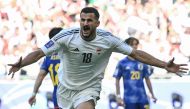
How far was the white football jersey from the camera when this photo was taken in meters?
6.71

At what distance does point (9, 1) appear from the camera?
11898 millimetres

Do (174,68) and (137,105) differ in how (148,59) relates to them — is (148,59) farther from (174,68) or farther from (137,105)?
(137,105)

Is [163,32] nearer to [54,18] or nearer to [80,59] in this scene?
[54,18]

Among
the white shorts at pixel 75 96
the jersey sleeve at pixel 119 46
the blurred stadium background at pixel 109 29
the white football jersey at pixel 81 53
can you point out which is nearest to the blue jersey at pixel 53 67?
the white shorts at pixel 75 96

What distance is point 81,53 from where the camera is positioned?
675 cm

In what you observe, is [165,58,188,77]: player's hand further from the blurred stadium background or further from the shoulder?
the blurred stadium background

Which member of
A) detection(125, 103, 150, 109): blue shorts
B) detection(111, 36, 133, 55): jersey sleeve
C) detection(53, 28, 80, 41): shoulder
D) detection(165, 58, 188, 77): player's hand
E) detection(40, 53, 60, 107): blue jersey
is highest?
detection(53, 28, 80, 41): shoulder

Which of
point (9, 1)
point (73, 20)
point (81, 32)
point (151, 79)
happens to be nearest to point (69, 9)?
point (73, 20)

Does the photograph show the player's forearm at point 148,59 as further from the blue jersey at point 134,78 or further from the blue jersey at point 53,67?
the blue jersey at point 134,78

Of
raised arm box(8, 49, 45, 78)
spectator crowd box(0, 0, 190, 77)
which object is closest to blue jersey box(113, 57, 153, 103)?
spectator crowd box(0, 0, 190, 77)

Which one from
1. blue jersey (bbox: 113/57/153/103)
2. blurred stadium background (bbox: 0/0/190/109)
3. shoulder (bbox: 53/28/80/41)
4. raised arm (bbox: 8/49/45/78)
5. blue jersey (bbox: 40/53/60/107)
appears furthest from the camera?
blurred stadium background (bbox: 0/0/190/109)

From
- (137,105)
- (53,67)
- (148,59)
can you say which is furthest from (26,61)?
(137,105)

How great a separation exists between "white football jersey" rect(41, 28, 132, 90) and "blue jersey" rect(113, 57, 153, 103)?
3.34 meters

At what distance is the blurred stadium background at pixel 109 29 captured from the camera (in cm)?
1157
